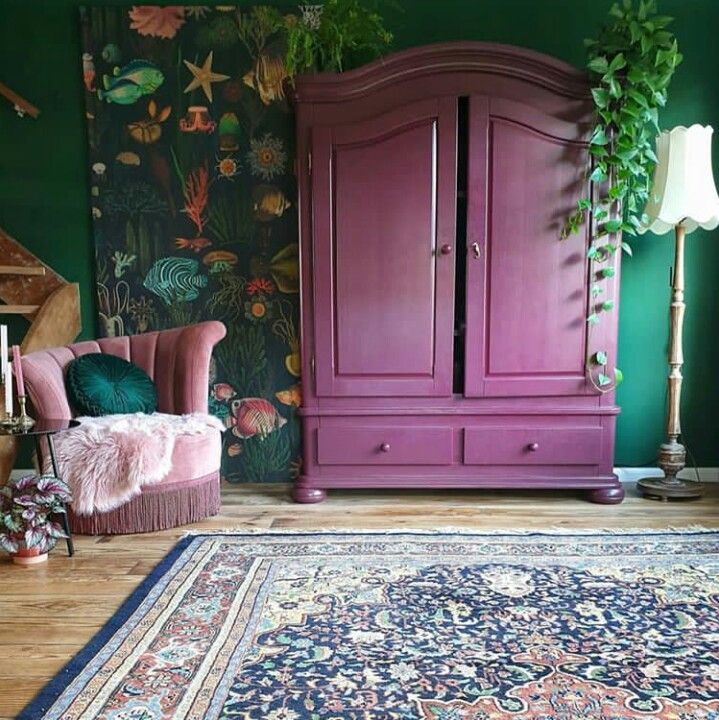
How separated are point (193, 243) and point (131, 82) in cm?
82

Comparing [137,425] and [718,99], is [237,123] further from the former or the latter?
[718,99]

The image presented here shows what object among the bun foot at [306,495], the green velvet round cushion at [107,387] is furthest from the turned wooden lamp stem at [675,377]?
the green velvet round cushion at [107,387]

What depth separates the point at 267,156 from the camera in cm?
297

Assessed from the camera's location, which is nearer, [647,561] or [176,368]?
[647,561]

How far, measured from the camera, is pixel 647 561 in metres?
2.03

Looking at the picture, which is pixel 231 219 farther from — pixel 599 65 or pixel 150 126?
pixel 599 65

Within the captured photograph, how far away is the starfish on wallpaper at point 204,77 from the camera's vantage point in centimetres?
294

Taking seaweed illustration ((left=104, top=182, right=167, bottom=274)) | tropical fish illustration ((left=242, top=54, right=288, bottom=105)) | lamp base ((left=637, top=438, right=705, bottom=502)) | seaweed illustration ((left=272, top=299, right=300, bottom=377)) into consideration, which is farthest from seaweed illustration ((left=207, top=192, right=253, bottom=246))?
lamp base ((left=637, top=438, right=705, bottom=502))

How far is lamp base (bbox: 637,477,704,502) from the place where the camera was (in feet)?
8.83

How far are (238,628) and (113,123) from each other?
8.05 ft

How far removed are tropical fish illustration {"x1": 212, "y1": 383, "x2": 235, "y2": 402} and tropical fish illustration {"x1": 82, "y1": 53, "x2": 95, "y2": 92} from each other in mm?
1555

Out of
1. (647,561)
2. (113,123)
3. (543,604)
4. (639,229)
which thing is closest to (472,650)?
(543,604)

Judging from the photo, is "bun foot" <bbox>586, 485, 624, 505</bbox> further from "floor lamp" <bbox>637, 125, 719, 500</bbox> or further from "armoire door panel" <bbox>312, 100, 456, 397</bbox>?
"armoire door panel" <bbox>312, 100, 456, 397</bbox>

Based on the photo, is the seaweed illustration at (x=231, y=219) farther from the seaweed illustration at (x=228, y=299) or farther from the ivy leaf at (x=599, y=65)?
the ivy leaf at (x=599, y=65)
